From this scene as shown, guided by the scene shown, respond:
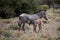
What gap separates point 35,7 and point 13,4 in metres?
3.14

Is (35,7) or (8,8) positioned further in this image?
(35,7)

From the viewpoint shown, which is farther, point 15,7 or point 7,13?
point 15,7

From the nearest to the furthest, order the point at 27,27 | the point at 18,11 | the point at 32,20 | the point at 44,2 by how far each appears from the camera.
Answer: the point at 32,20 < the point at 27,27 < the point at 18,11 < the point at 44,2

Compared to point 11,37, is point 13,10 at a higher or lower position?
lower

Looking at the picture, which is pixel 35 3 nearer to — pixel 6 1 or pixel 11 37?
pixel 6 1

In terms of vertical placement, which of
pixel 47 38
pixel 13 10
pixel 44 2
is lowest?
pixel 44 2

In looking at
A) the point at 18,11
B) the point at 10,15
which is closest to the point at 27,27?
the point at 10,15

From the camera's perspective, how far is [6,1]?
2028 centimetres

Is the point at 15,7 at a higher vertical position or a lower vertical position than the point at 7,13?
higher

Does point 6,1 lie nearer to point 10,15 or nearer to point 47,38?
point 10,15

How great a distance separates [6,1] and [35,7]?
14.2 feet

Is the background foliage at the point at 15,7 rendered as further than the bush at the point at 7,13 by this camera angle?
Yes

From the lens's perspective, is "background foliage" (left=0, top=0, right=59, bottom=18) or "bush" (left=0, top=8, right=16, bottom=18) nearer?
"bush" (left=0, top=8, right=16, bottom=18)

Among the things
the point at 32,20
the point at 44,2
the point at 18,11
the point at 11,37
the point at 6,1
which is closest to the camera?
the point at 11,37
